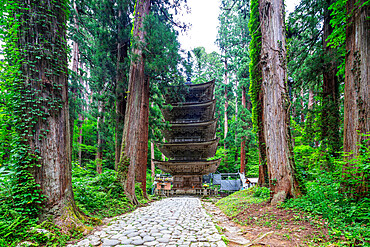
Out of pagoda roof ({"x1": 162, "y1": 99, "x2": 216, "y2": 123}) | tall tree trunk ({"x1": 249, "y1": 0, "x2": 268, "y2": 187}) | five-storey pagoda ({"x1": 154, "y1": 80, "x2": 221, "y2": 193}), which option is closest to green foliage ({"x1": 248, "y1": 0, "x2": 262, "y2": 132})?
tall tree trunk ({"x1": 249, "y1": 0, "x2": 268, "y2": 187})

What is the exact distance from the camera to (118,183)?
19.2 feet

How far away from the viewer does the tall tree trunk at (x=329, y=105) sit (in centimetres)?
593

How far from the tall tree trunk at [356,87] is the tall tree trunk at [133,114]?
5492 millimetres

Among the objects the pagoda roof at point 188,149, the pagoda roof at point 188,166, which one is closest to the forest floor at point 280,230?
the pagoda roof at point 188,149

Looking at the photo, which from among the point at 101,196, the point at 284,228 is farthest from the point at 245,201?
the point at 101,196

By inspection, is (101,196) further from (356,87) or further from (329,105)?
(329,105)

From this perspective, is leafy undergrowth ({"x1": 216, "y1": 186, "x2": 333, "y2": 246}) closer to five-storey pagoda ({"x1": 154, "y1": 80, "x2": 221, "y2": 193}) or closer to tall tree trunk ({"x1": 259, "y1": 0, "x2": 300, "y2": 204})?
tall tree trunk ({"x1": 259, "y1": 0, "x2": 300, "y2": 204})

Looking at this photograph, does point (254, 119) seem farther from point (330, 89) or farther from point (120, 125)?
point (120, 125)

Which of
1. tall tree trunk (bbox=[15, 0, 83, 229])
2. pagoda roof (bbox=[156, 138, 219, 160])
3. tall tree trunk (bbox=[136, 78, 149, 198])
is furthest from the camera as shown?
pagoda roof (bbox=[156, 138, 219, 160])

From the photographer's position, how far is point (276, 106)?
4.41 metres

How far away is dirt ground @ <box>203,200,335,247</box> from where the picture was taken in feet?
7.56

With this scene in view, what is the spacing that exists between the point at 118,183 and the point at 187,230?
3.39 m

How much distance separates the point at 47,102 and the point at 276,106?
471 cm

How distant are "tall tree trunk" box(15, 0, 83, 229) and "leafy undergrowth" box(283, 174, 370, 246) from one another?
3.75 meters
